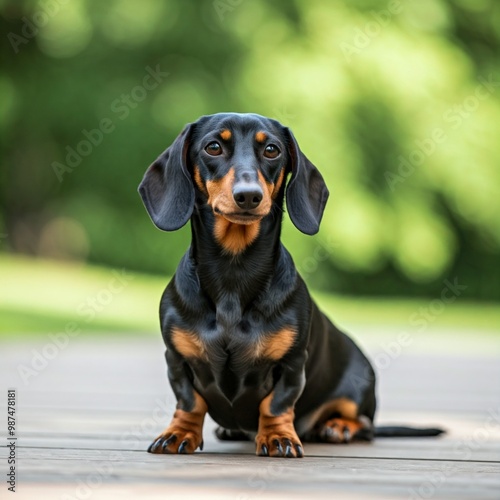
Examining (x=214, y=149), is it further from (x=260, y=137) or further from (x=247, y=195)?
(x=247, y=195)

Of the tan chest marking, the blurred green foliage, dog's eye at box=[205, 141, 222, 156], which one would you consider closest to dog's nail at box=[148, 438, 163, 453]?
the tan chest marking

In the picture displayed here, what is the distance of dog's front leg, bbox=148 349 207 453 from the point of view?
298 centimetres

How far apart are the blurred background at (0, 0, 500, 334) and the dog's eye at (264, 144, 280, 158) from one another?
9.83 metres

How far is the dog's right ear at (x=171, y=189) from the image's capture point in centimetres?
304

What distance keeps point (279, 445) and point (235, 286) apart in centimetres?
49

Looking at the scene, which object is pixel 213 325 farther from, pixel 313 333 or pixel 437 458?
pixel 437 458

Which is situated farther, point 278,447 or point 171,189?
point 171,189

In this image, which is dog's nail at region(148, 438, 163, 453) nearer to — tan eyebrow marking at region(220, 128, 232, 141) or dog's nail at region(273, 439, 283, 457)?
dog's nail at region(273, 439, 283, 457)

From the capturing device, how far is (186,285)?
307cm

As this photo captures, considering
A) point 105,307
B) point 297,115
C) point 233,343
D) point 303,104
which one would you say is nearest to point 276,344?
point 233,343

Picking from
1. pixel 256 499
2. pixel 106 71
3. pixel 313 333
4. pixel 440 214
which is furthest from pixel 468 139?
pixel 256 499

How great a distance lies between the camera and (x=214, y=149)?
2.98m

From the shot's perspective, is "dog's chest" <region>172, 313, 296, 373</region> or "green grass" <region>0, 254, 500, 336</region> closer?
"dog's chest" <region>172, 313, 296, 373</region>

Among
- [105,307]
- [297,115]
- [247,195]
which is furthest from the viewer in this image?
[297,115]
